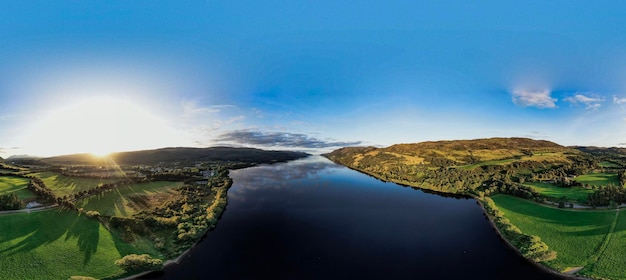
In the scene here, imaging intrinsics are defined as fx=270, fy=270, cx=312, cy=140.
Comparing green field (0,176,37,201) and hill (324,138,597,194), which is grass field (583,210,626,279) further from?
green field (0,176,37,201)

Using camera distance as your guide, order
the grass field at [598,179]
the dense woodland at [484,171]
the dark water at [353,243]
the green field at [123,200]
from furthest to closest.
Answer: the grass field at [598,179], the dense woodland at [484,171], the green field at [123,200], the dark water at [353,243]

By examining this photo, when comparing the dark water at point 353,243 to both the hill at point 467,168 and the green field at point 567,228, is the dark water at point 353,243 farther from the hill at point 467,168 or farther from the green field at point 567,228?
the hill at point 467,168

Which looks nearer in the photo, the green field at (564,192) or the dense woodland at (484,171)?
the green field at (564,192)

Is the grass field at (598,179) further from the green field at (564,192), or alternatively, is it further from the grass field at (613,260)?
the grass field at (613,260)

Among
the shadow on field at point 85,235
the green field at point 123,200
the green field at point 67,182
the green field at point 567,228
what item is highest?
the green field at point 67,182

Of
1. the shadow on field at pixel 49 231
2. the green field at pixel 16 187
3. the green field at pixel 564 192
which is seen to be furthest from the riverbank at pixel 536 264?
the green field at pixel 16 187

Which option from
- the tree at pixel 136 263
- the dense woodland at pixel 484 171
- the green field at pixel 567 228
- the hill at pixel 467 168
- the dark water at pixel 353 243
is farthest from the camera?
the hill at pixel 467 168

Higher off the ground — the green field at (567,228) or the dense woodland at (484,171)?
the dense woodland at (484,171)
